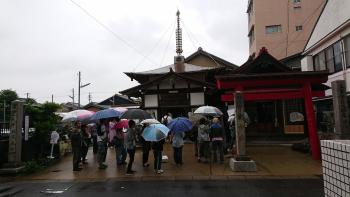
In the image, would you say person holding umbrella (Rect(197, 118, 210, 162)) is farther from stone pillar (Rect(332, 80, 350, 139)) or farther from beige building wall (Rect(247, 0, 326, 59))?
beige building wall (Rect(247, 0, 326, 59))

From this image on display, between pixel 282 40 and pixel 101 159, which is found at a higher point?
pixel 282 40

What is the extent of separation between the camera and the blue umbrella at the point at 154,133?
37.9 ft

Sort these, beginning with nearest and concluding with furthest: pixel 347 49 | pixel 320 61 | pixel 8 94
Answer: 1. pixel 347 49
2. pixel 320 61
3. pixel 8 94

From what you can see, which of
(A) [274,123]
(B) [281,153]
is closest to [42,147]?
(B) [281,153]

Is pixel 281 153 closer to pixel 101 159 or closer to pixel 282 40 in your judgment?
pixel 101 159

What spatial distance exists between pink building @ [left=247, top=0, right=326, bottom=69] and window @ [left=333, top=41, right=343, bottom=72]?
19.4 m

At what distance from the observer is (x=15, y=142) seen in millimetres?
12844

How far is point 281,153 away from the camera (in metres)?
16.5

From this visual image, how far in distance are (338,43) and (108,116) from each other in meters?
13.4

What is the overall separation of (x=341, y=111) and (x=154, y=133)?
7.29 m

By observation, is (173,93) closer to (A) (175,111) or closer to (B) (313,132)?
(A) (175,111)

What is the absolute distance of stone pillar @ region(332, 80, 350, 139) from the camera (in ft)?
42.3

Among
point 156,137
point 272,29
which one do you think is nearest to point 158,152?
point 156,137

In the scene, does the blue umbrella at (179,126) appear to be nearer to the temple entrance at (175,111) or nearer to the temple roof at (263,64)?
the temple roof at (263,64)
